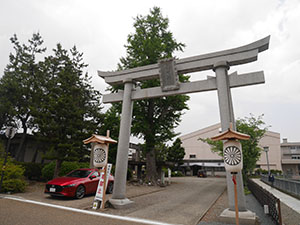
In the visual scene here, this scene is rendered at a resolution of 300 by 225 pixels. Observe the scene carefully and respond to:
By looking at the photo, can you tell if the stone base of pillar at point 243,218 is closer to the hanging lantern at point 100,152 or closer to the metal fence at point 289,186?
the hanging lantern at point 100,152

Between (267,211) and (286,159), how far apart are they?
41.1 metres

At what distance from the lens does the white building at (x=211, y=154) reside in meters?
37.0

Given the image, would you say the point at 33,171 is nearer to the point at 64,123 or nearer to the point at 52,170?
the point at 52,170

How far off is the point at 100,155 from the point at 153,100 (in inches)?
395

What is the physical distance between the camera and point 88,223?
4.93m

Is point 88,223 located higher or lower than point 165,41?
lower

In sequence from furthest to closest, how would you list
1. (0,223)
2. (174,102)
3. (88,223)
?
(174,102), (88,223), (0,223)

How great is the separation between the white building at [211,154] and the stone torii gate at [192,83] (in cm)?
3222

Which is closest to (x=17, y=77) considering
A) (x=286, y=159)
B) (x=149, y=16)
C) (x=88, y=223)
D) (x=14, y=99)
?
(x=14, y=99)

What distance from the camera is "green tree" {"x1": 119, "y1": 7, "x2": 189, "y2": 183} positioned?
15.1 meters

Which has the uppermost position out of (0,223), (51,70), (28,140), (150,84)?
(51,70)

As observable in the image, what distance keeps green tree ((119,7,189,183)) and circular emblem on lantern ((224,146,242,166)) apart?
33.6ft

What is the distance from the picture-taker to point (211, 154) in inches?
1601

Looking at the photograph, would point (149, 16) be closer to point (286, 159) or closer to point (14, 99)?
point (14, 99)
